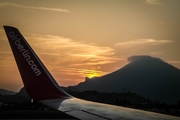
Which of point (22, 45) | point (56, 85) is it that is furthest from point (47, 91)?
point (22, 45)

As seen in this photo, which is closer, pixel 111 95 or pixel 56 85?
pixel 56 85

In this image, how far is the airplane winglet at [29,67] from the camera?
7137 millimetres

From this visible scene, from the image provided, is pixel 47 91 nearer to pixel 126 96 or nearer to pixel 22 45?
pixel 22 45

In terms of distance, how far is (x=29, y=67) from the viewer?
285 inches

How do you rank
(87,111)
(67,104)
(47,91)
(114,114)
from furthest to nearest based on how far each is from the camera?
(47,91), (67,104), (87,111), (114,114)

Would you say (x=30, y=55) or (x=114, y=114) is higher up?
(x=30, y=55)

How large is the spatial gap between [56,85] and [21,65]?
127cm

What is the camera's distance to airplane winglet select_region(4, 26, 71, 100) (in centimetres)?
714

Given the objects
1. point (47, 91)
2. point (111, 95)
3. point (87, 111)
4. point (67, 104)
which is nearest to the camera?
point (87, 111)

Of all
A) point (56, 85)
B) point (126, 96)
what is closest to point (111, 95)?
point (126, 96)

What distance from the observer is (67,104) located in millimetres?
6945

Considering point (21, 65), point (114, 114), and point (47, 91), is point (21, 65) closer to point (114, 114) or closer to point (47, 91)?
point (47, 91)

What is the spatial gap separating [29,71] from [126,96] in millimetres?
187655

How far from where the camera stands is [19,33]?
7148 millimetres
